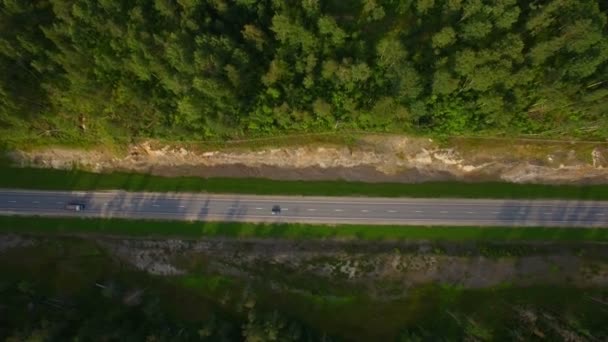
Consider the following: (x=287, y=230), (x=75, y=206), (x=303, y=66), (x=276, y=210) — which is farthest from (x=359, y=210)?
(x=75, y=206)

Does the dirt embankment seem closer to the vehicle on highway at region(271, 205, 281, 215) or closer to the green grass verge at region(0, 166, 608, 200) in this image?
the green grass verge at region(0, 166, 608, 200)

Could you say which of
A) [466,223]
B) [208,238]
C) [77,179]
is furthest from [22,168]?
[466,223]

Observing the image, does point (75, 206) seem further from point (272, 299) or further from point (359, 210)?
point (359, 210)

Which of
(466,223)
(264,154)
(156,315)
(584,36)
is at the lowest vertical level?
(156,315)

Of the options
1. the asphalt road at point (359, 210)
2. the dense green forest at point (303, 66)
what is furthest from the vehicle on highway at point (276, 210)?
the dense green forest at point (303, 66)

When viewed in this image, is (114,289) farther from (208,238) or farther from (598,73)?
(598,73)
